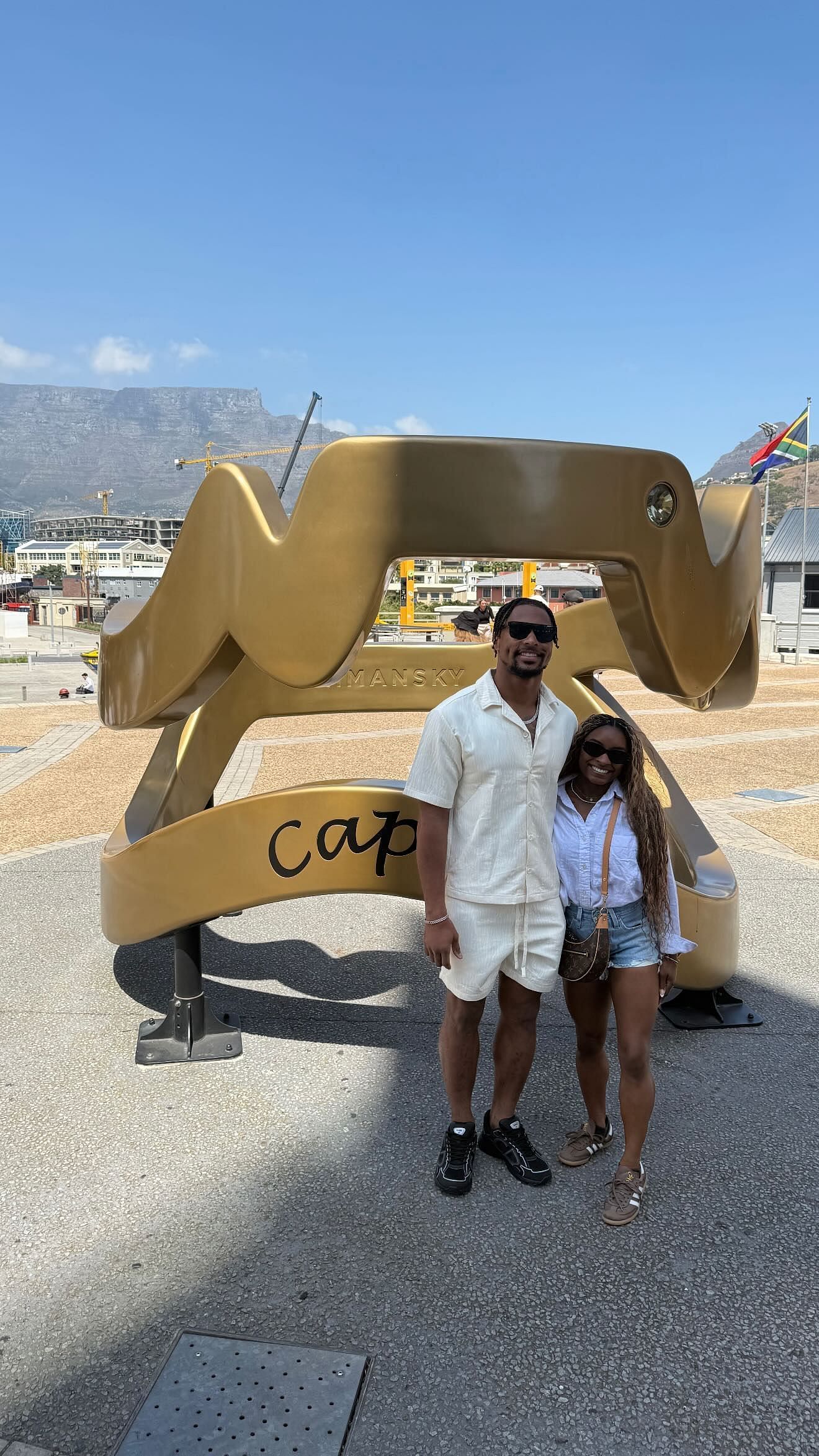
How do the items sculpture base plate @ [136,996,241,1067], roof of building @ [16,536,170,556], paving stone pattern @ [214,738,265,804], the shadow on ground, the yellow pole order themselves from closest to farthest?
the shadow on ground → sculpture base plate @ [136,996,241,1067] → paving stone pattern @ [214,738,265,804] → the yellow pole → roof of building @ [16,536,170,556]

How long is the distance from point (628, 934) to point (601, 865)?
0.23 meters

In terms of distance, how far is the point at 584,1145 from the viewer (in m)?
3.29

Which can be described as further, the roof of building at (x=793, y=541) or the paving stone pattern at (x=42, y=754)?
the roof of building at (x=793, y=541)

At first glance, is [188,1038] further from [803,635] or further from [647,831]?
[803,635]

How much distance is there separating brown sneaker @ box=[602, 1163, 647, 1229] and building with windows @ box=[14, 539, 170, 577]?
142 meters

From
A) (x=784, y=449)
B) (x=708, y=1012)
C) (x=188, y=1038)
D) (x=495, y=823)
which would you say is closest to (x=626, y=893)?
(x=495, y=823)

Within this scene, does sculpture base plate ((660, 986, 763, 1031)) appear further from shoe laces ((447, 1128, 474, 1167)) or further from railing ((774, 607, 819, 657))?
railing ((774, 607, 819, 657))

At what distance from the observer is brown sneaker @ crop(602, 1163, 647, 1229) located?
2.94 meters

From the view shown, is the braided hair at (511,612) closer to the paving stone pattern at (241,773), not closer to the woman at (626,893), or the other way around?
the woman at (626,893)

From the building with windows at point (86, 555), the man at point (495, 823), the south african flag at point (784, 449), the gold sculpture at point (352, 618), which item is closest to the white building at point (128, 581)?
the building with windows at point (86, 555)

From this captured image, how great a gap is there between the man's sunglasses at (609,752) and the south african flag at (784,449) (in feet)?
89.0

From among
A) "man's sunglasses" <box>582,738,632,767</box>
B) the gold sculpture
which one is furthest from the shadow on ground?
"man's sunglasses" <box>582,738,632,767</box>

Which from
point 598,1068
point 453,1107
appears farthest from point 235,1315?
point 598,1068

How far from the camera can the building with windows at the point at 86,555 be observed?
15288cm
